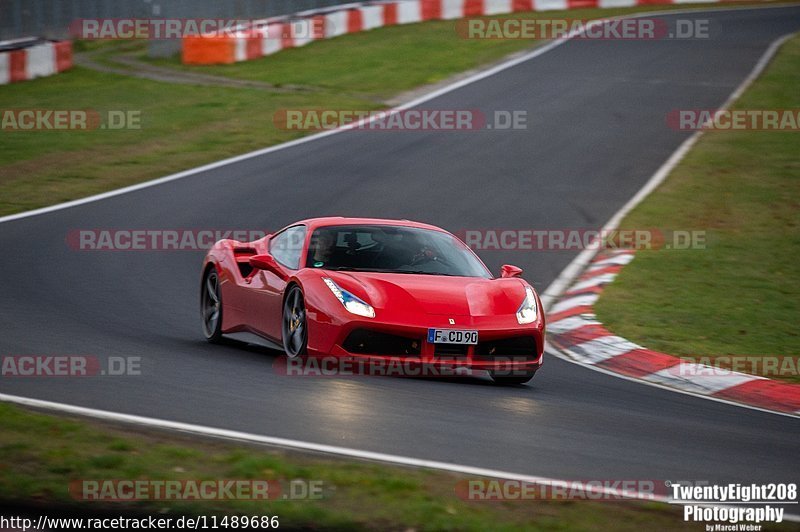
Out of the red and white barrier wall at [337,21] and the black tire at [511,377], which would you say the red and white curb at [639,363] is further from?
the red and white barrier wall at [337,21]

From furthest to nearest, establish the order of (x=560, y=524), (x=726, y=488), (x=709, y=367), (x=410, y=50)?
1. (x=410, y=50)
2. (x=709, y=367)
3. (x=726, y=488)
4. (x=560, y=524)

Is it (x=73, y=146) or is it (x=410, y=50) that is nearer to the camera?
(x=73, y=146)

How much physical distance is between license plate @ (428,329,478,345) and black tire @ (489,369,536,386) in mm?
445

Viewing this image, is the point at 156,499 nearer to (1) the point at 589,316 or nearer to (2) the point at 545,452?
(2) the point at 545,452

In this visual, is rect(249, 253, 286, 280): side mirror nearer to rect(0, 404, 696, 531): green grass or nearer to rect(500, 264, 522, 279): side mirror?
rect(500, 264, 522, 279): side mirror

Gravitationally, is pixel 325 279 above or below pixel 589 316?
above

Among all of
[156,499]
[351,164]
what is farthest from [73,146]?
[156,499]

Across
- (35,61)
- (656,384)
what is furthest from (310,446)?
(35,61)

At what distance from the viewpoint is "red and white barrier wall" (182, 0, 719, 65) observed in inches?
1222

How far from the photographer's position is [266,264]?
974cm

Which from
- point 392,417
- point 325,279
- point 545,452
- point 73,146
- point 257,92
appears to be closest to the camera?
point 545,452

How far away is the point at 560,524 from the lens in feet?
17.0

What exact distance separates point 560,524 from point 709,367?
16.8 feet

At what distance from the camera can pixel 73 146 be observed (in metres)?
21.7
